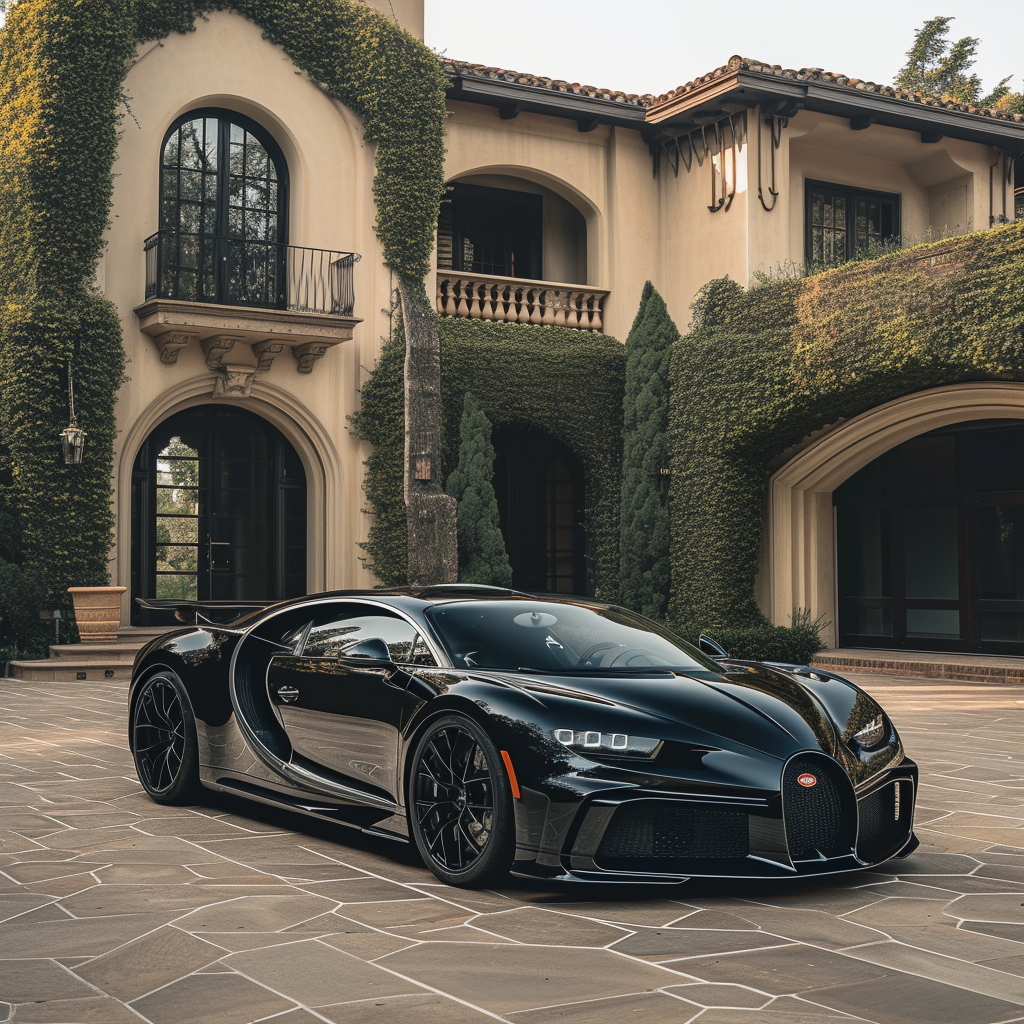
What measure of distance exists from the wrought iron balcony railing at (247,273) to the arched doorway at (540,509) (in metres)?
3.90

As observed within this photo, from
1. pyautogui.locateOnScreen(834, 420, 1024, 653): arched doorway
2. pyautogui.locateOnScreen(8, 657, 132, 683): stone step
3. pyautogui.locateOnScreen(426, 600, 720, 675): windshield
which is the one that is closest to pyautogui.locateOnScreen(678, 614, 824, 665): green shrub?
pyautogui.locateOnScreen(834, 420, 1024, 653): arched doorway

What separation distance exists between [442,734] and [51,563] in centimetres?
1306

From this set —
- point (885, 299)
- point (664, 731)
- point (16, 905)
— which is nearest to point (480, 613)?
point (664, 731)

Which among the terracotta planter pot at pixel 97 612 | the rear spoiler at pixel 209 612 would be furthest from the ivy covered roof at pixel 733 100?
the rear spoiler at pixel 209 612

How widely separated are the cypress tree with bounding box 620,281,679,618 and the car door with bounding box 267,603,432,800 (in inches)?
548

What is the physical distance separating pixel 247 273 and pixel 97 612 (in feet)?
17.5

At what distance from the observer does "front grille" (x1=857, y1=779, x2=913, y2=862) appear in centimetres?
→ 526

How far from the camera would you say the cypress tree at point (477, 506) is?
1909 centimetres

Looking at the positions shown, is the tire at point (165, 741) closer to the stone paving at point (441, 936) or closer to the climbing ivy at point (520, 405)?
the stone paving at point (441, 936)

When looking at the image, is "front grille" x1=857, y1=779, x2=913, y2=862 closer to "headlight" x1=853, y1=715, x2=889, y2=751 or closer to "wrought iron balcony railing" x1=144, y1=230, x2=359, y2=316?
"headlight" x1=853, y1=715, x2=889, y2=751

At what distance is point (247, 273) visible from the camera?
18625 mm

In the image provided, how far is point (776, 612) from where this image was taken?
64.9 feet

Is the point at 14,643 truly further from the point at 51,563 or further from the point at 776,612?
the point at 776,612

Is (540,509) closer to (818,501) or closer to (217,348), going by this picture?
(818,501)
